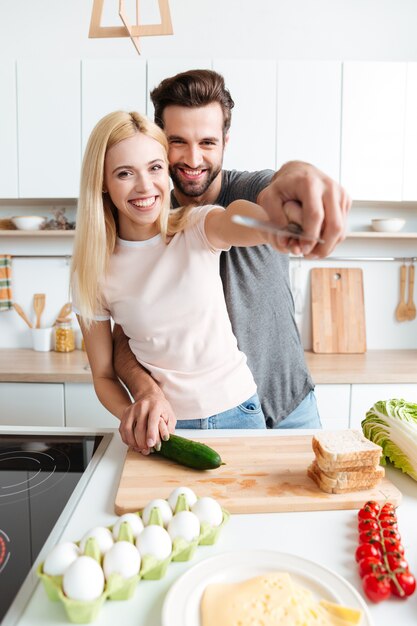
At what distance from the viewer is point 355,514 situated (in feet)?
2.78

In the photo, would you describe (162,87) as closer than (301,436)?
No

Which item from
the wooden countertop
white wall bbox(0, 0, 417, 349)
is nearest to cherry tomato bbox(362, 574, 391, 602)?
the wooden countertop

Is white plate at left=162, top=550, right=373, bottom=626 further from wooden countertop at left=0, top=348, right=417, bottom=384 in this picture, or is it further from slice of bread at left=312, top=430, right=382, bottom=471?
wooden countertop at left=0, top=348, right=417, bottom=384

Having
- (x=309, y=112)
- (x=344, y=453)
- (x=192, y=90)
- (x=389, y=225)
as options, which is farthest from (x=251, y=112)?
(x=344, y=453)

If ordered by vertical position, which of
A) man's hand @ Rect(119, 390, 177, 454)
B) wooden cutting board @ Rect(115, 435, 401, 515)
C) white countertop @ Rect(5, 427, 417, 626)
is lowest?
white countertop @ Rect(5, 427, 417, 626)

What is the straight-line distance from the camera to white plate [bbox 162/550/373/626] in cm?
59

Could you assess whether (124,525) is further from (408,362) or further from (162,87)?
(408,362)

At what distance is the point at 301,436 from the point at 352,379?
46.3 inches

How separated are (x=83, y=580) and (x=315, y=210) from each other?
56 cm

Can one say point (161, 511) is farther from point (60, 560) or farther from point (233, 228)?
point (233, 228)

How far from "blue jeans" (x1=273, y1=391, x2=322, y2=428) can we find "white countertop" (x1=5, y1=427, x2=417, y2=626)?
1.83ft

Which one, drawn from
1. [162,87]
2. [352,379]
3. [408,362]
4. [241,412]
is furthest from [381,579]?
[408,362]

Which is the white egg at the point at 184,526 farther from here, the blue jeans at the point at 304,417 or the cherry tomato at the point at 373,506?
the blue jeans at the point at 304,417

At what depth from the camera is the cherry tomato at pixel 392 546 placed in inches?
26.7
